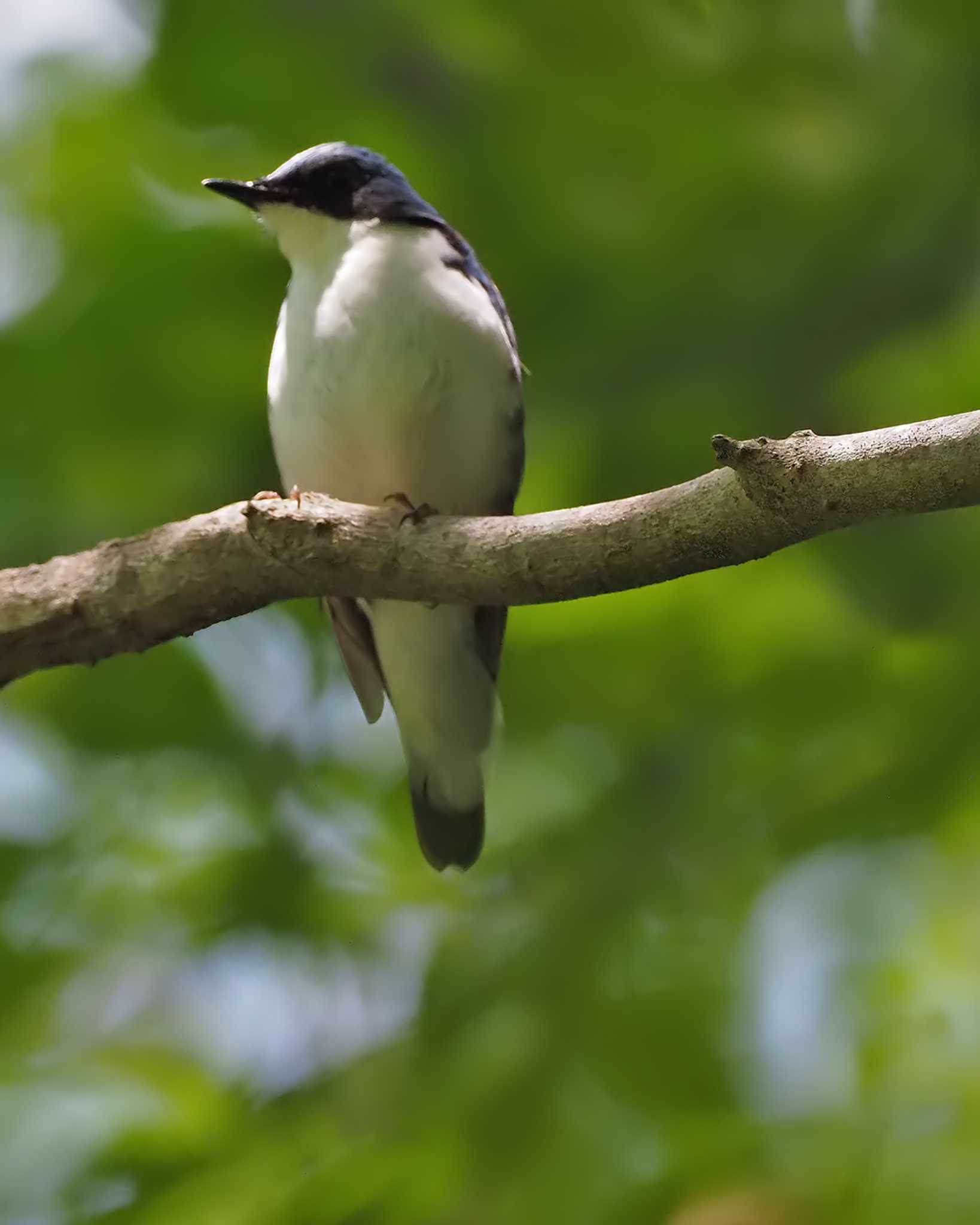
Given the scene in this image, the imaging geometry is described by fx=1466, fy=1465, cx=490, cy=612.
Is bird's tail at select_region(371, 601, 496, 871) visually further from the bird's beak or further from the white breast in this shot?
the bird's beak

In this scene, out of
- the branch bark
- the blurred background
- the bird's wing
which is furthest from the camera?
the bird's wing

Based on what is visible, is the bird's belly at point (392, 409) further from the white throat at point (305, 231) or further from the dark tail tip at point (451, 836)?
the dark tail tip at point (451, 836)

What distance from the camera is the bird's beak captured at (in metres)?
3.80

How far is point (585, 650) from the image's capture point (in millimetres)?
3943

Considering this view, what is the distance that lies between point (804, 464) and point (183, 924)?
2.92 metres

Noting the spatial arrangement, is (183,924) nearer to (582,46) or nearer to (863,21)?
(582,46)

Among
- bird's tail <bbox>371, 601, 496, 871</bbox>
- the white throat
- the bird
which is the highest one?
the white throat

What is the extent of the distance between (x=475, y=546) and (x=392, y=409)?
956mm

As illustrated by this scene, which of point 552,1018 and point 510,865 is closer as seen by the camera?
point 552,1018

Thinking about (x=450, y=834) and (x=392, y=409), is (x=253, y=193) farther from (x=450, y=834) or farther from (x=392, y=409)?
(x=450, y=834)

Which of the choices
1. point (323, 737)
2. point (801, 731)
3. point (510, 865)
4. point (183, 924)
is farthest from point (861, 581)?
point (183, 924)

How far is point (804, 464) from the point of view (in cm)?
223

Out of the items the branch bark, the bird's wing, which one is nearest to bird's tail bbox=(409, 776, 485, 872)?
the bird's wing

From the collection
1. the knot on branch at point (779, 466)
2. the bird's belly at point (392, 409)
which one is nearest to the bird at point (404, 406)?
the bird's belly at point (392, 409)
